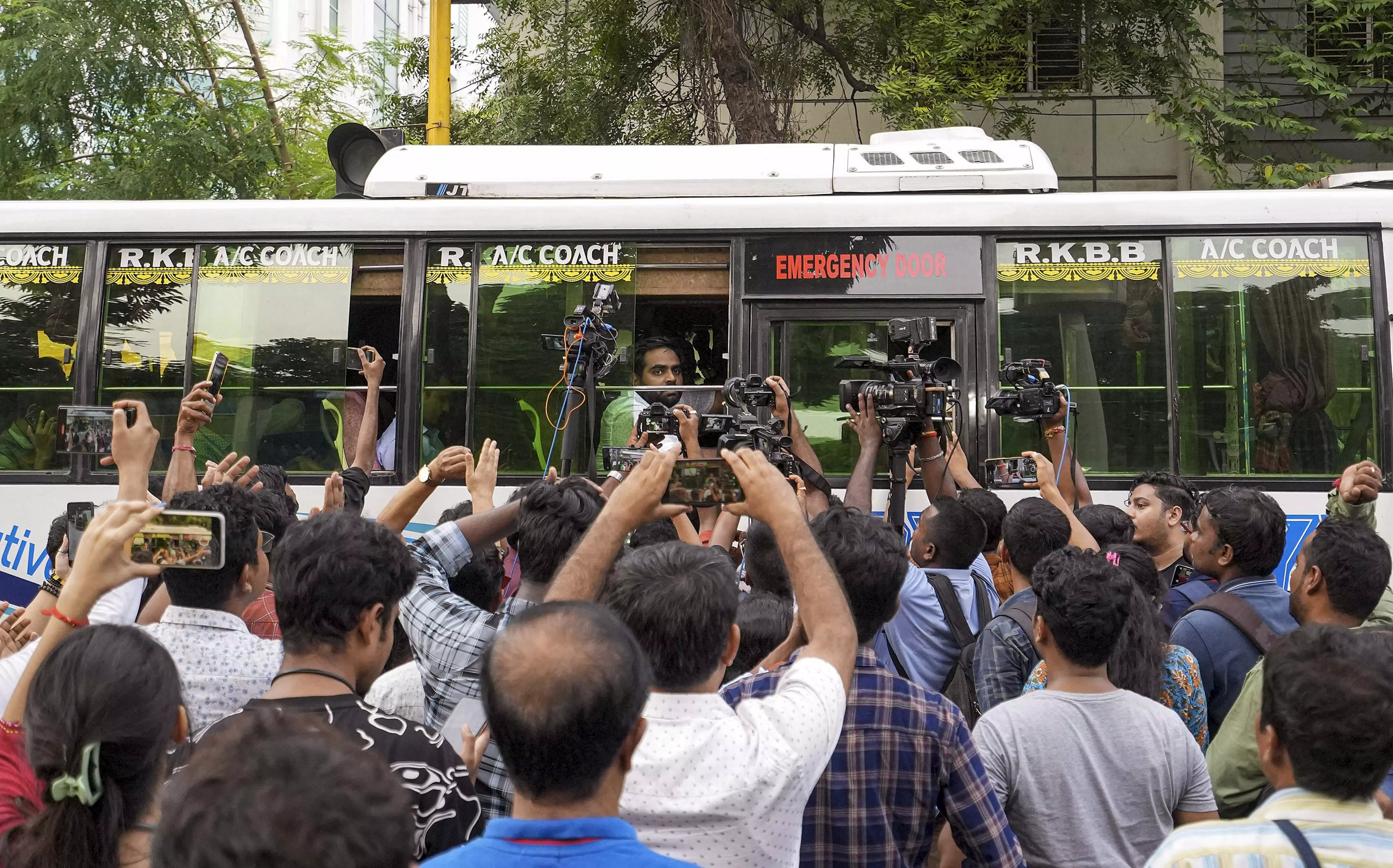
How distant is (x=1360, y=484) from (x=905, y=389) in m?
1.89

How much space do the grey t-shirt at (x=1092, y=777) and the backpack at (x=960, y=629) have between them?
901 millimetres

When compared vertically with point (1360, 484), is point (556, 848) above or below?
below

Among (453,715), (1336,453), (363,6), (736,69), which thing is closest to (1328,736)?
(453,715)

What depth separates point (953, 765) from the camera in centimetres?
274

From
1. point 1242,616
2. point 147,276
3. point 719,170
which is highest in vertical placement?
point 719,170

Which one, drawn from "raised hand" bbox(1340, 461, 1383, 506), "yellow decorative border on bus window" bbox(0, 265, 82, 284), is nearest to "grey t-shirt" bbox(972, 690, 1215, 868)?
"raised hand" bbox(1340, 461, 1383, 506)

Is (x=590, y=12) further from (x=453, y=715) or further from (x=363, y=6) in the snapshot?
(x=363, y=6)

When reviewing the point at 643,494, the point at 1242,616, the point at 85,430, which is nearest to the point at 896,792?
the point at 643,494

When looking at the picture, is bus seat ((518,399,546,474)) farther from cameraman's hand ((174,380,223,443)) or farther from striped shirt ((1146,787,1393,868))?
striped shirt ((1146,787,1393,868))

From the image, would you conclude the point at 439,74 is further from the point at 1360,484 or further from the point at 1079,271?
the point at 1360,484

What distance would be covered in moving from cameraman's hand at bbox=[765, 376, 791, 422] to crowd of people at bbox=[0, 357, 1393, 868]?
1910 millimetres

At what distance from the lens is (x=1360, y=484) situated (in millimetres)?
4902

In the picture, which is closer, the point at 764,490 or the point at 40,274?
the point at 764,490

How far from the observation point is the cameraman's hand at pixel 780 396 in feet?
20.0
